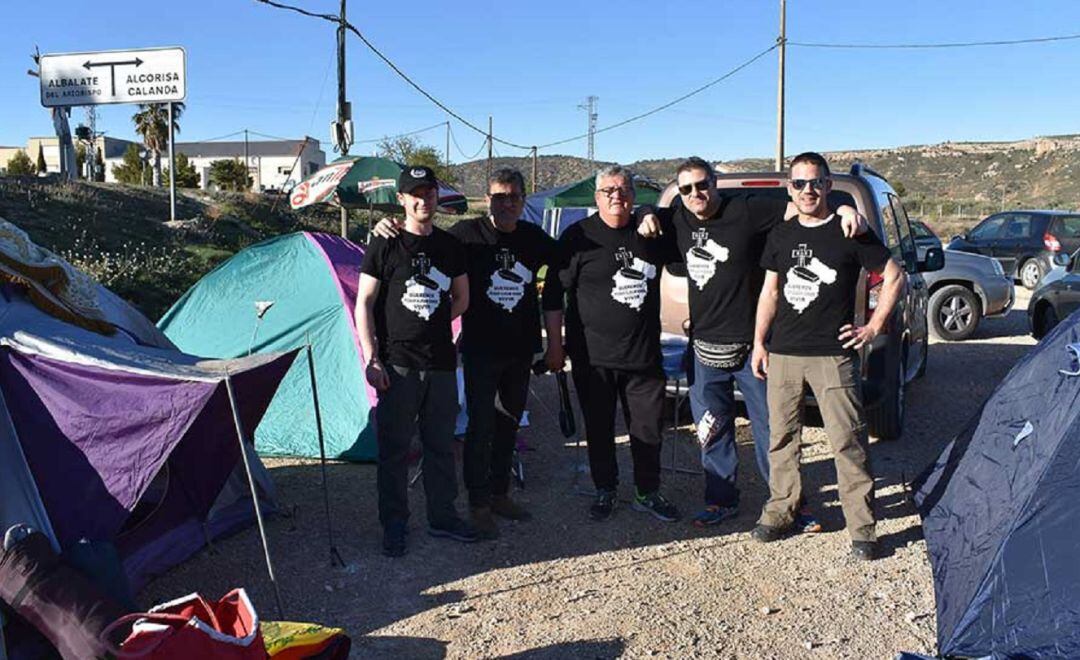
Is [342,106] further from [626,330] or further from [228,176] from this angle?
[228,176]

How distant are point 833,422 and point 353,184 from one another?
32.3 feet

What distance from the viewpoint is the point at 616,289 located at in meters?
5.11

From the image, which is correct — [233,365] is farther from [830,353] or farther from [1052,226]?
[1052,226]

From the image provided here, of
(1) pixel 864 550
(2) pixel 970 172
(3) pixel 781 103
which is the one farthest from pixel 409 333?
(2) pixel 970 172

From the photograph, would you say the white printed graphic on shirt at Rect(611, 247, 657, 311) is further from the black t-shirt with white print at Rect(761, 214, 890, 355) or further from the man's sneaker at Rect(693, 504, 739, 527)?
the man's sneaker at Rect(693, 504, 739, 527)

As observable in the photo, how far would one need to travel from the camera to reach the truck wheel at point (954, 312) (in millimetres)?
12117

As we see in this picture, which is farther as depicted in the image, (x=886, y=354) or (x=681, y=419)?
(x=681, y=419)

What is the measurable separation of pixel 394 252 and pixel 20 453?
1.92 metres

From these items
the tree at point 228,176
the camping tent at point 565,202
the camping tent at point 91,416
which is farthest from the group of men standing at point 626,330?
the tree at point 228,176

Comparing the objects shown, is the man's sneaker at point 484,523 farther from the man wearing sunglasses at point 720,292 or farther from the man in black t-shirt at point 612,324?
the man wearing sunglasses at point 720,292

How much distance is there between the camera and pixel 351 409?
6625 mm

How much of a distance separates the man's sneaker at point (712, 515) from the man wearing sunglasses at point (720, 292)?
0.19m

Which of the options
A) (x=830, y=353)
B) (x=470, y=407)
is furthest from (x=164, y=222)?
(x=830, y=353)

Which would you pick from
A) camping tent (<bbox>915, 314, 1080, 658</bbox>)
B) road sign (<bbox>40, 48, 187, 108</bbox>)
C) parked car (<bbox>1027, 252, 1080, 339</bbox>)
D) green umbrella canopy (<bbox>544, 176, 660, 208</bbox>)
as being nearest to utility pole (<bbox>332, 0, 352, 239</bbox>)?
road sign (<bbox>40, 48, 187, 108</bbox>)
